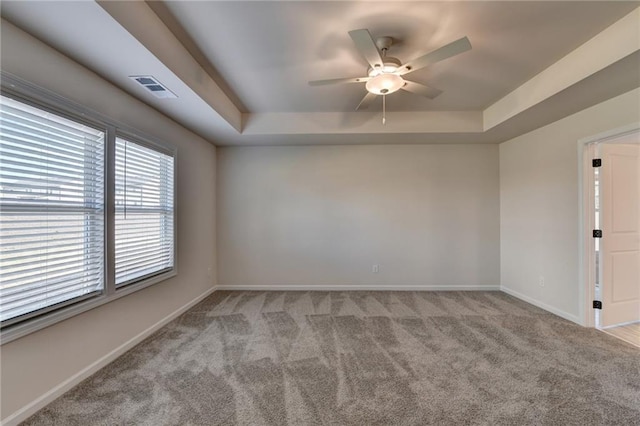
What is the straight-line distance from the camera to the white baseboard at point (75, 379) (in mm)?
1659

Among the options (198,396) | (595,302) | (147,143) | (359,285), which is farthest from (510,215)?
(147,143)

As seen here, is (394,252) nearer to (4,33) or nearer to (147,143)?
(147,143)

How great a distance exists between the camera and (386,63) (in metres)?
2.16

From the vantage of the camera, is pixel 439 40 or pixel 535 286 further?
pixel 535 286

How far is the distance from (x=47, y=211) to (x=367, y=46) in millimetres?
2493

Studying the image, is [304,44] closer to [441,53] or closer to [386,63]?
[386,63]

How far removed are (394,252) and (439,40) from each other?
3.11m

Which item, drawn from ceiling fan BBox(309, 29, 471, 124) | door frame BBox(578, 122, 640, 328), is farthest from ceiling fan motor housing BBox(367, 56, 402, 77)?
door frame BBox(578, 122, 640, 328)

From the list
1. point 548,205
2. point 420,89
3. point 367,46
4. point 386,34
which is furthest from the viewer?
point 548,205

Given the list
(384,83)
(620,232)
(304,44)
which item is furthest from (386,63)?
(620,232)

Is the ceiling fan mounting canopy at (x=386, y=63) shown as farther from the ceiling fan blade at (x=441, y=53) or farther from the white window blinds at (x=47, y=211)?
the white window blinds at (x=47, y=211)

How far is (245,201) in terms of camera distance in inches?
180

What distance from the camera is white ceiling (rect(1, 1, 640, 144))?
1774 millimetres

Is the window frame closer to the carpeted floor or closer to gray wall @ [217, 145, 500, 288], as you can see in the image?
the carpeted floor
